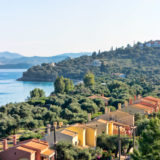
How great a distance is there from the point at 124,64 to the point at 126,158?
80534 mm

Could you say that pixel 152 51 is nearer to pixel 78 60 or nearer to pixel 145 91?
pixel 78 60

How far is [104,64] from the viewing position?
89.3 m

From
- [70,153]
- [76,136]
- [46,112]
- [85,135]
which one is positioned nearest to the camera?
[70,153]

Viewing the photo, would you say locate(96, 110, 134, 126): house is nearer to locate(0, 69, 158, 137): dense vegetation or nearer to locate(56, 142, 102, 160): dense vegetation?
locate(0, 69, 158, 137): dense vegetation

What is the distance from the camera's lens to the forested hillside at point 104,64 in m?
90.6

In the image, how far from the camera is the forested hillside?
90.6 m

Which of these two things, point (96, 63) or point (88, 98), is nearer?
point (88, 98)

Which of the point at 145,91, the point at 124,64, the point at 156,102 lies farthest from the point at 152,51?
the point at 156,102

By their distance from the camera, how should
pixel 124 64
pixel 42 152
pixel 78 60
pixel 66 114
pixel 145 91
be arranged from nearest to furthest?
pixel 42 152
pixel 66 114
pixel 145 91
pixel 124 64
pixel 78 60

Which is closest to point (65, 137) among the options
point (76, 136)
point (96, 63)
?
point (76, 136)

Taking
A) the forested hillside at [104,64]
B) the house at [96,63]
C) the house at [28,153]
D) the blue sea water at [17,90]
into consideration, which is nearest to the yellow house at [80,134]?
the house at [28,153]

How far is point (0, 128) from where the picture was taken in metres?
20.7

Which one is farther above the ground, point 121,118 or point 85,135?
point 85,135

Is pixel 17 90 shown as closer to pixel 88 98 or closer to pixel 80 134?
pixel 88 98
